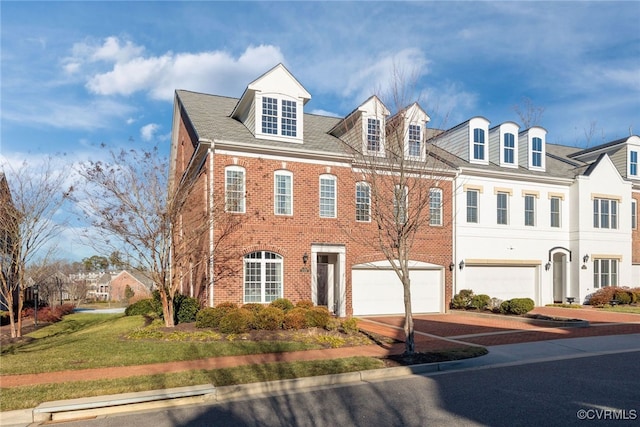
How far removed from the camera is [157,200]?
14.9 metres

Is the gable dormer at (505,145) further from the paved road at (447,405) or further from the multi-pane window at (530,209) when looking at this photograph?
the paved road at (447,405)

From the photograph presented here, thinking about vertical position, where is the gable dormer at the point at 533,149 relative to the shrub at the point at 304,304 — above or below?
above

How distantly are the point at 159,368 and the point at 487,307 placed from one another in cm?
1482

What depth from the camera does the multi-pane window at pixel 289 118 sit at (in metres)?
18.9

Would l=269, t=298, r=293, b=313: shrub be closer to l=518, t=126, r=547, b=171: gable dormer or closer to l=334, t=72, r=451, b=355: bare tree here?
l=334, t=72, r=451, b=355: bare tree

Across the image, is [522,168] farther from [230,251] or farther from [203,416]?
[203,416]

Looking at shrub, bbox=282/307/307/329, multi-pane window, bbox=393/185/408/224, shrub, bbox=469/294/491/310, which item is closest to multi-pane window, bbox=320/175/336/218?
shrub, bbox=282/307/307/329

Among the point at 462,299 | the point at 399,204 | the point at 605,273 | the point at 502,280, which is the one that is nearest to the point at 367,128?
the point at 399,204

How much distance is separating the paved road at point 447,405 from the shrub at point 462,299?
428 inches

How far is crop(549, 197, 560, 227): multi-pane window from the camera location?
953 inches

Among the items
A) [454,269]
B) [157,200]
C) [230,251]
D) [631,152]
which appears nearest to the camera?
[157,200]

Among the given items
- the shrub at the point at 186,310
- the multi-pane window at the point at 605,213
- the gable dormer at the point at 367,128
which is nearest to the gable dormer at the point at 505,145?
the multi-pane window at the point at 605,213

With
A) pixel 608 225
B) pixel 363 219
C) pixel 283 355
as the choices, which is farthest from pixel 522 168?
pixel 283 355

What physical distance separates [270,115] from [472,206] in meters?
10.7
